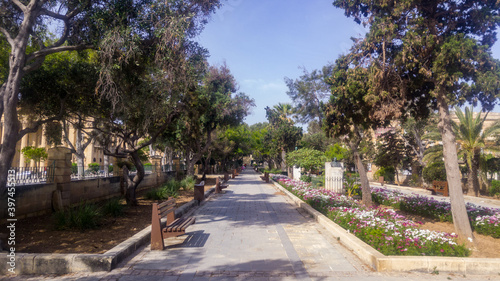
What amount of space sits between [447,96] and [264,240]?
17.8ft

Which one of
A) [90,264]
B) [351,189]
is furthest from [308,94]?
[90,264]

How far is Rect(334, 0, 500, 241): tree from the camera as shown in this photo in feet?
23.1

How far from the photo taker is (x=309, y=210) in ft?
34.5

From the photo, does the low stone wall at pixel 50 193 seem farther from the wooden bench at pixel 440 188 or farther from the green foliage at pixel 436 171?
the green foliage at pixel 436 171

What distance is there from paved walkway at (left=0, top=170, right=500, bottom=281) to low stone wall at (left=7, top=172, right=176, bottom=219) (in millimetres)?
4451

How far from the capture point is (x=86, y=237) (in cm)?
684

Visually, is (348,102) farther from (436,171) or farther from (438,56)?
(436,171)

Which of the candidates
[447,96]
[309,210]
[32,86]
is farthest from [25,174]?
[447,96]

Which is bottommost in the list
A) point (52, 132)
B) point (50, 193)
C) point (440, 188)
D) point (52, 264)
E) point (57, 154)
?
point (440, 188)

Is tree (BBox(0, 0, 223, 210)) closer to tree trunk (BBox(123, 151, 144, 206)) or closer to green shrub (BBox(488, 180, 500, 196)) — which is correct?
tree trunk (BBox(123, 151, 144, 206))

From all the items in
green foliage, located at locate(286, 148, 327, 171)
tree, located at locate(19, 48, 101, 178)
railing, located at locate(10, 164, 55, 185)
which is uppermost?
tree, located at locate(19, 48, 101, 178)

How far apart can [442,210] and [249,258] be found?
6.97 meters

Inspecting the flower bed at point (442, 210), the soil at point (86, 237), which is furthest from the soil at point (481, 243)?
the flower bed at point (442, 210)

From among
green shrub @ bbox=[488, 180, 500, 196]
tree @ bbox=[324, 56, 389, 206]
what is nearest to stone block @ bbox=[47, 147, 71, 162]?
tree @ bbox=[324, 56, 389, 206]
